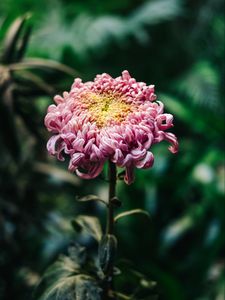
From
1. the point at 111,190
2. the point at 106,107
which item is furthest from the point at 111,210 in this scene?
the point at 106,107

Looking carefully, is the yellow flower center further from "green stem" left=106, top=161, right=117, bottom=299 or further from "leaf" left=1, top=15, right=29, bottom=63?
"leaf" left=1, top=15, right=29, bottom=63

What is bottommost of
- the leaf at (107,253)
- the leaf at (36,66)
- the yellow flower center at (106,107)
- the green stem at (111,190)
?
the leaf at (107,253)

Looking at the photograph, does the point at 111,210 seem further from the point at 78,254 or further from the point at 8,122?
the point at 8,122

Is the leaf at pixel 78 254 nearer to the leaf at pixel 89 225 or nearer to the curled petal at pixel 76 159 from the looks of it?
the leaf at pixel 89 225

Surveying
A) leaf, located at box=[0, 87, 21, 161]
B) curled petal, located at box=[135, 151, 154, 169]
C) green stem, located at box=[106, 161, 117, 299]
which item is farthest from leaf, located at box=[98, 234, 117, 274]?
leaf, located at box=[0, 87, 21, 161]

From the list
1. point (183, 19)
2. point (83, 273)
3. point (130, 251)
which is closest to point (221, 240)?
point (130, 251)

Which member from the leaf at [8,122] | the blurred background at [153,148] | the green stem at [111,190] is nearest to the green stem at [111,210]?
the green stem at [111,190]
